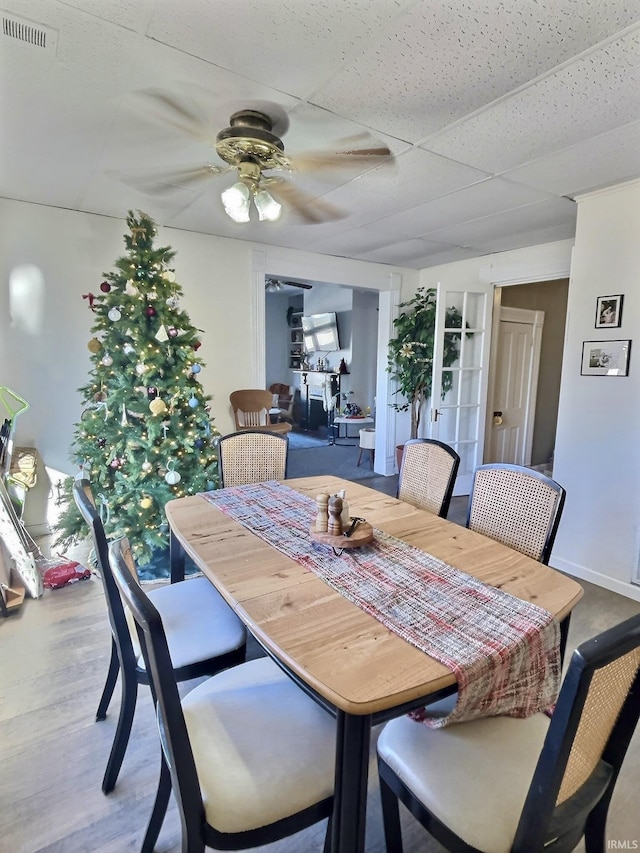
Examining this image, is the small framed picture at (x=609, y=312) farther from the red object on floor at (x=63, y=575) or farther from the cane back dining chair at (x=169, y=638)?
the red object on floor at (x=63, y=575)

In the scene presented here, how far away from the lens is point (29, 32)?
1511 mm

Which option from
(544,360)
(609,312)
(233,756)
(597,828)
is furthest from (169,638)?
(544,360)

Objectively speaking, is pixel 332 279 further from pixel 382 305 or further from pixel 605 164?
pixel 605 164

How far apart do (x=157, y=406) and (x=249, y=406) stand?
155 cm

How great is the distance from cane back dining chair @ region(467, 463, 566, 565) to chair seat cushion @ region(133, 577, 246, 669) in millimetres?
1109

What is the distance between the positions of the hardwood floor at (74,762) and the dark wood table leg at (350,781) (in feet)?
1.84

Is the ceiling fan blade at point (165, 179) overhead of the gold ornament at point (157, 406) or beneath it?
overhead

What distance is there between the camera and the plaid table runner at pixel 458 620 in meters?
0.99

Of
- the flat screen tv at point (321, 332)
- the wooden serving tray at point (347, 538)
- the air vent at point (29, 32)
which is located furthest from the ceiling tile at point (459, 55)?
the flat screen tv at point (321, 332)

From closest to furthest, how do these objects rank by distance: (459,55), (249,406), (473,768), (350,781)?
(350,781)
(473,768)
(459,55)
(249,406)

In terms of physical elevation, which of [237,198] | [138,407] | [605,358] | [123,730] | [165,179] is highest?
[165,179]

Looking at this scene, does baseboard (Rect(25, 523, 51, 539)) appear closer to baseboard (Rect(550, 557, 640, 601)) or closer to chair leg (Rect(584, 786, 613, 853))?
chair leg (Rect(584, 786, 613, 853))

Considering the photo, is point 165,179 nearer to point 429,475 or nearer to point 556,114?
point 556,114

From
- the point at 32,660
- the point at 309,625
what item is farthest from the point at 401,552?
the point at 32,660
